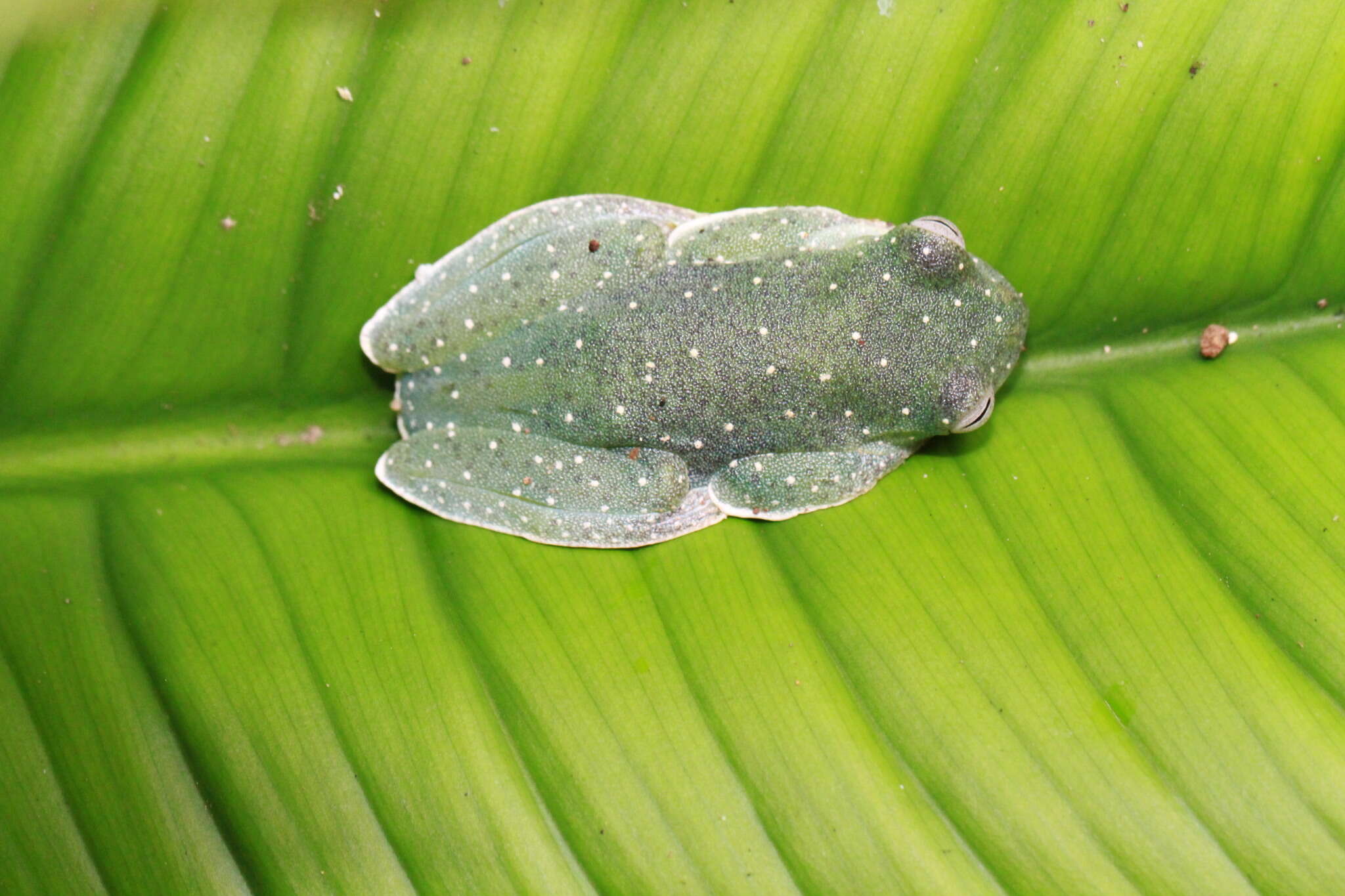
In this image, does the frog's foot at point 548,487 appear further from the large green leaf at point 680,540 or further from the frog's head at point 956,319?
the frog's head at point 956,319

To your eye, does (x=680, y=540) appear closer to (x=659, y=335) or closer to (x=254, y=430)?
(x=659, y=335)

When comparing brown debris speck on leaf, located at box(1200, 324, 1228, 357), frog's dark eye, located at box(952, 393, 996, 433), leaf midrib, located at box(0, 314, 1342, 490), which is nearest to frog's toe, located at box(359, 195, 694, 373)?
leaf midrib, located at box(0, 314, 1342, 490)

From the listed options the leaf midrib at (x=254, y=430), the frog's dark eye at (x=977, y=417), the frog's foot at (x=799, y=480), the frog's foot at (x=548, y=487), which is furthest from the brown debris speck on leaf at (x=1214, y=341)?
the frog's foot at (x=548, y=487)

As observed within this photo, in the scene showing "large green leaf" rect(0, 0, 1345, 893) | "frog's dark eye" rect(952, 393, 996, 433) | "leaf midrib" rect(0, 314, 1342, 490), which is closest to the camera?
"large green leaf" rect(0, 0, 1345, 893)

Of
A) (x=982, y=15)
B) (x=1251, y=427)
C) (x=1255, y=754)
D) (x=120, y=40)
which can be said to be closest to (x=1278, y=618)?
(x=1255, y=754)

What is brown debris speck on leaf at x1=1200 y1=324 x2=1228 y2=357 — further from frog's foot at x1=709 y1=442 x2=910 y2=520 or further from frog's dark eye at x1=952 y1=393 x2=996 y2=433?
frog's foot at x1=709 y1=442 x2=910 y2=520

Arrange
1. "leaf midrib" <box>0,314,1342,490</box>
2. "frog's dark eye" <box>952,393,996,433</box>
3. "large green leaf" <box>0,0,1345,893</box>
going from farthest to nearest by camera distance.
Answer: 1. "leaf midrib" <box>0,314,1342,490</box>
2. "frog's dark eye" <box>952,393,996,433</box>
3. "large green leaf" <box>0,0,1345,893</box>

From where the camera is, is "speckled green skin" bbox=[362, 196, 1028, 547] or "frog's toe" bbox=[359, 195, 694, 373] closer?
"speckled green skin" bbox=[362, 196, 1028, 547]
